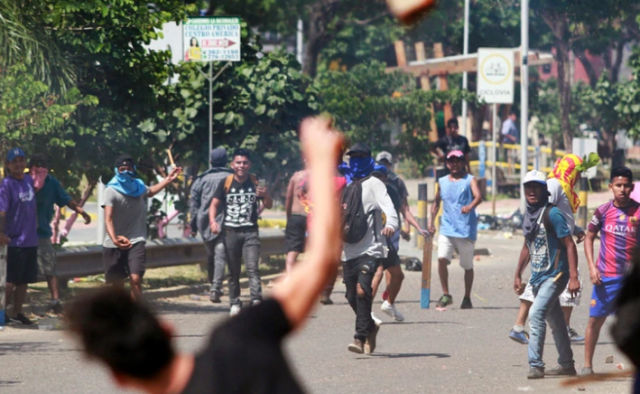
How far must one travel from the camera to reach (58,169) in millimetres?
11773

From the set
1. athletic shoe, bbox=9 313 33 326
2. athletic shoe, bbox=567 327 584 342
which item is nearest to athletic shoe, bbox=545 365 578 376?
athletic shoe, bbox=567 327 584 342

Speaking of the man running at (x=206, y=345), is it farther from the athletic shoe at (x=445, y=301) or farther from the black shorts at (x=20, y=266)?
the athletic shoe at (x=445, y=301)

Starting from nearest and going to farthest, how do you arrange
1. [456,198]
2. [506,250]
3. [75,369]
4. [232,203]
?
[75,369] < [232,203] < [456,198] < [506,250]

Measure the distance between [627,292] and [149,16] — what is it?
9.44 m

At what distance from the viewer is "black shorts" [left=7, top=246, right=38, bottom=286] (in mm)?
10211

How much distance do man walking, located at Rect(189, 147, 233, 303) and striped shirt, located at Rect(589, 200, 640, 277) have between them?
4.90 m

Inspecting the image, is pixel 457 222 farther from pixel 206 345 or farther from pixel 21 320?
pixel 206 345

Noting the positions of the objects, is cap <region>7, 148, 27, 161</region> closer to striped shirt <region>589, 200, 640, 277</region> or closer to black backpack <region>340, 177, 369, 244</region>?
black backpack <region>340, 177, 369, 244</region>

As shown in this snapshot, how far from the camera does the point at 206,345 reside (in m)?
2.66

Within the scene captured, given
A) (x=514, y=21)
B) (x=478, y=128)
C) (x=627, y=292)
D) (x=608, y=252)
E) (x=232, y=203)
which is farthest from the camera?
(x=478, y=128)

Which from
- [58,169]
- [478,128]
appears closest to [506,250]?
[58,169]

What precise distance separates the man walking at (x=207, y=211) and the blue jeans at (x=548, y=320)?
4.62 meters

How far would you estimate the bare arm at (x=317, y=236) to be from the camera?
279cm

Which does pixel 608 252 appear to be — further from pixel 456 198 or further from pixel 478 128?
pixel 478 128
